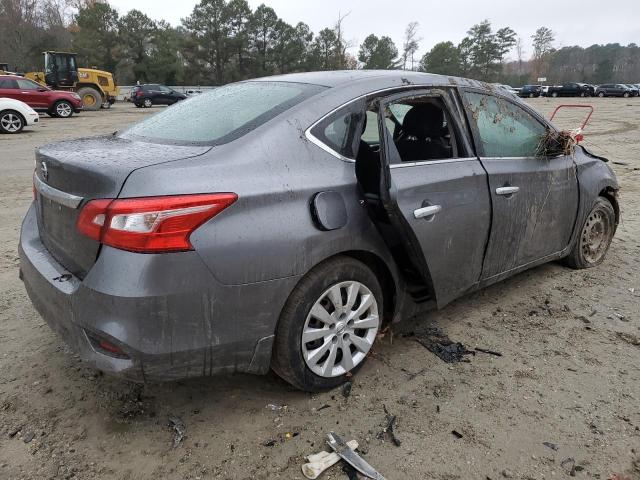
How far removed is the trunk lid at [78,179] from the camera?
6.84 ft

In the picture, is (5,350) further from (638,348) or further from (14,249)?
(638,348)

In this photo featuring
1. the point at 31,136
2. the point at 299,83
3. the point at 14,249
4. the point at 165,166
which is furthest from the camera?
the point at 31,136

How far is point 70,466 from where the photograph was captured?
215 centimetres

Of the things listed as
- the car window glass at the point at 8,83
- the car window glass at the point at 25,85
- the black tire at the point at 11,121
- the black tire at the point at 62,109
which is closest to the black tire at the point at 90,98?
the black tire at the point at 62,109

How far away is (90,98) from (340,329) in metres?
28.7

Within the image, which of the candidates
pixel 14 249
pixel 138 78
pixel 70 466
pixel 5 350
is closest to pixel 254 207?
pixel 70 466

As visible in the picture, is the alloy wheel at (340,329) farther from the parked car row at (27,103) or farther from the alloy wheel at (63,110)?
the alloy wheel at (63,110)

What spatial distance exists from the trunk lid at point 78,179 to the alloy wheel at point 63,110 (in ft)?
66.7

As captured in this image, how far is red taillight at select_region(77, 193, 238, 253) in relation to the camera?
1.95 meters

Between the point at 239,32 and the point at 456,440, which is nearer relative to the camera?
the point at 456,440

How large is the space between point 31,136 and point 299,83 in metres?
14.0

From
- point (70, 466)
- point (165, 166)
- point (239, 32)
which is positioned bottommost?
point (70, 466)

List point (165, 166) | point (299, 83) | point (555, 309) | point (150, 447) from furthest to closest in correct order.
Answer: point (555, 309) < point (299, 83) < point (150, 447) < point (165, 166)

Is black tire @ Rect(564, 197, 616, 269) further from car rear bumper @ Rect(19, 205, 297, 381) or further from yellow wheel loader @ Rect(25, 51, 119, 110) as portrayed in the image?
yellow wheel loader @ Rect(25, 51, 119, 110)
